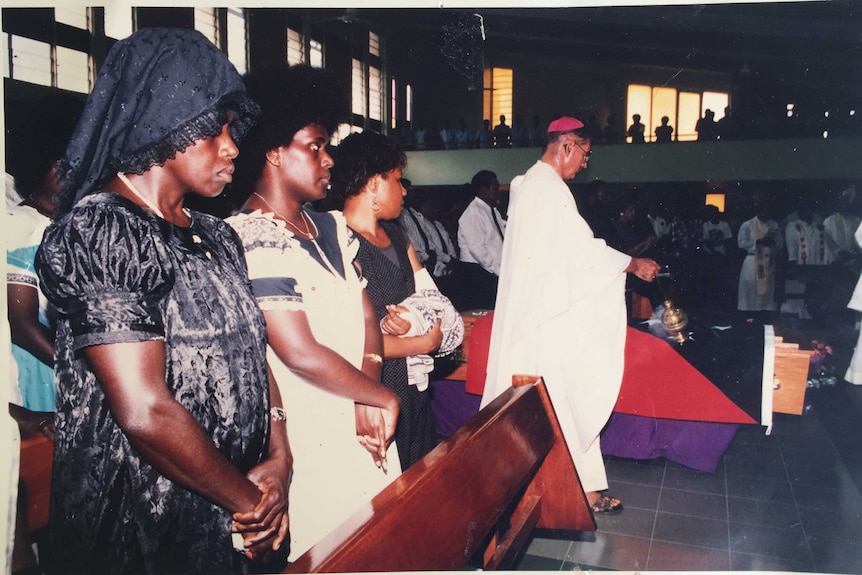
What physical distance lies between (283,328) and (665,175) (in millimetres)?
3222

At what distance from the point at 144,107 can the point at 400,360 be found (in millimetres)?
1032

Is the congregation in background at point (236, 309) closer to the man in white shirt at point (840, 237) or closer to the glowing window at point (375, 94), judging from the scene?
the glowing window at point (375, 94)

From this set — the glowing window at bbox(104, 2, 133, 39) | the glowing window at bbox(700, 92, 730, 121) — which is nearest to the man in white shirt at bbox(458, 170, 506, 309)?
the glowing window at bbox(700, 92, 730, 121)

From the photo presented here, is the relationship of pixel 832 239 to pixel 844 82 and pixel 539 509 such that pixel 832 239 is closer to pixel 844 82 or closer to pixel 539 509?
pixel 844 82

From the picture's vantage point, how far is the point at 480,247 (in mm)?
4434

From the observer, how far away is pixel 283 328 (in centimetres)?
144

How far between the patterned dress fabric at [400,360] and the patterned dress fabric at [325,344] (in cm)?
9

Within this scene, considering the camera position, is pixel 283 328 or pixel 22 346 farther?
pixel 22 346

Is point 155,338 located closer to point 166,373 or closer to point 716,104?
point 166,373

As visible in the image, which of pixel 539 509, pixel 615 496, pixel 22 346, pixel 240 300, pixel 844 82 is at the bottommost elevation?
pixel 615 496

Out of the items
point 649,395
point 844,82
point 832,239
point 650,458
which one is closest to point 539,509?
point 649,395

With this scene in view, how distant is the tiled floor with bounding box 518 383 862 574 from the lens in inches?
83.0

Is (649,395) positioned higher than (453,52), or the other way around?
(453,52)

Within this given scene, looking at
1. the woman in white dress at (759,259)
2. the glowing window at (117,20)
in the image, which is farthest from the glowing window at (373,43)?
the woman in white dress at (759,259)
